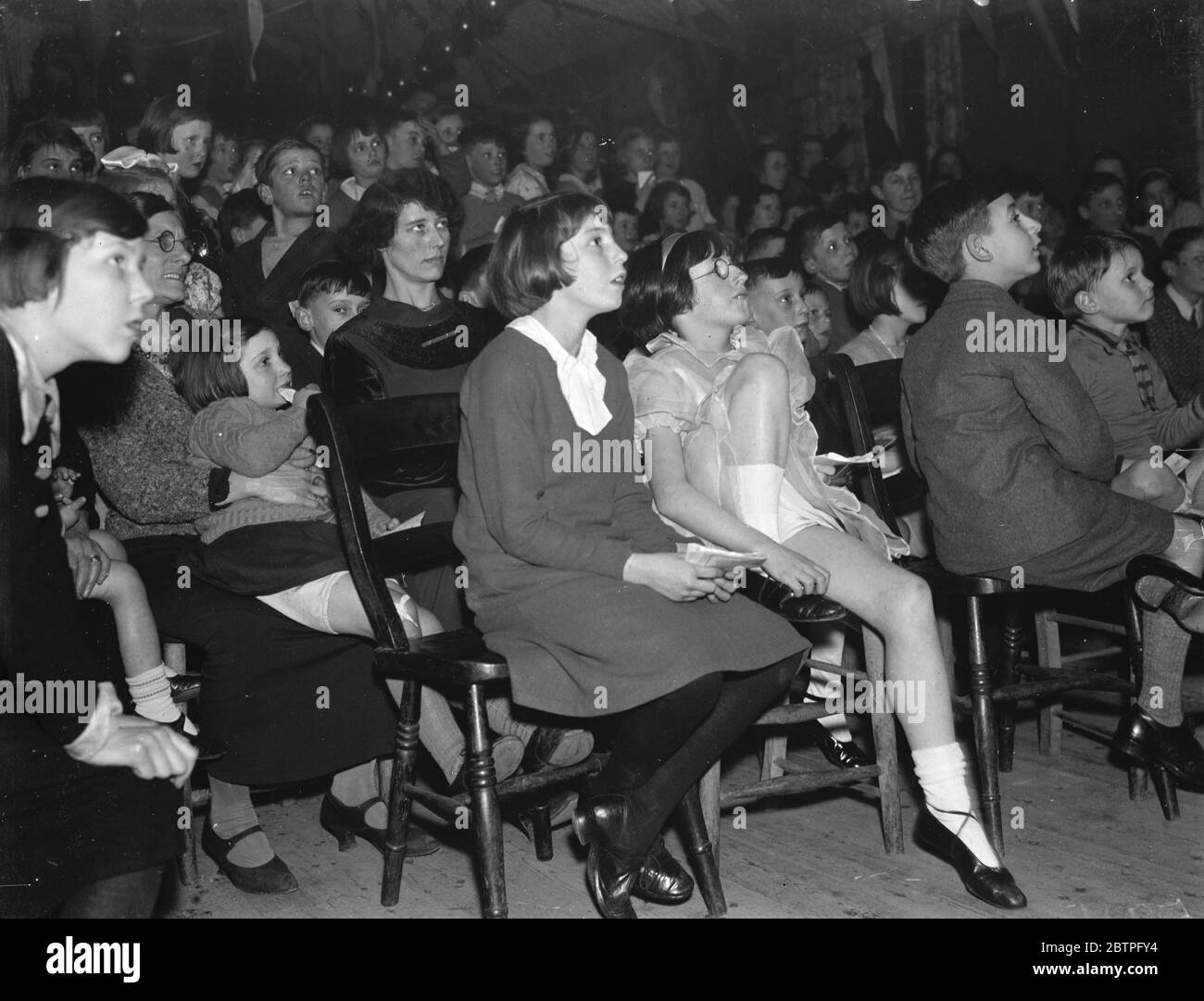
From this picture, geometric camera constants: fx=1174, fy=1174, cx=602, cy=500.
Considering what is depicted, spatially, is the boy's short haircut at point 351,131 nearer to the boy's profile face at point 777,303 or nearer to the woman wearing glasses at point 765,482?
the boy's profile face at point 777,303

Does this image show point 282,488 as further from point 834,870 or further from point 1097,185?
point 1097,185

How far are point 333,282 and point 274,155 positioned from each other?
2.97 ft

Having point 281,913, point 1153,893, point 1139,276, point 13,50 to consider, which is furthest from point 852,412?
point 13,50

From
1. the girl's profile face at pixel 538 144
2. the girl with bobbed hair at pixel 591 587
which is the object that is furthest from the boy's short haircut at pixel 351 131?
the girl with bobbed hair at pixel 591 587

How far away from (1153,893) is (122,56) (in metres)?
5.46

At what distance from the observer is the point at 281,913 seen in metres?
2.33

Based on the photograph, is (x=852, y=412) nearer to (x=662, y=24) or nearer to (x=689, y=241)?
(x=689, y=241)

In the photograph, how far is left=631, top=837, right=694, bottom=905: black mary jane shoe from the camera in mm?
2180

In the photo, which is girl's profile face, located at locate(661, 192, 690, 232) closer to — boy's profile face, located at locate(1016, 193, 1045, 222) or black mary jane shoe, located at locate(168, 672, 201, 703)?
boy's profile face, located at locate(1016, 193, 1045, 222)

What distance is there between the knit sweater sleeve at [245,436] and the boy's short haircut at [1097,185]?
14.1 ft

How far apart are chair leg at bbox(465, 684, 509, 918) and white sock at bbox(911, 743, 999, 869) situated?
0.85 meters

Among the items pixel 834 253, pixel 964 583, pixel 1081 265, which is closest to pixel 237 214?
pixel 834 253

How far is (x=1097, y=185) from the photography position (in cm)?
550

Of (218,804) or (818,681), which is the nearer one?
(218,804)
